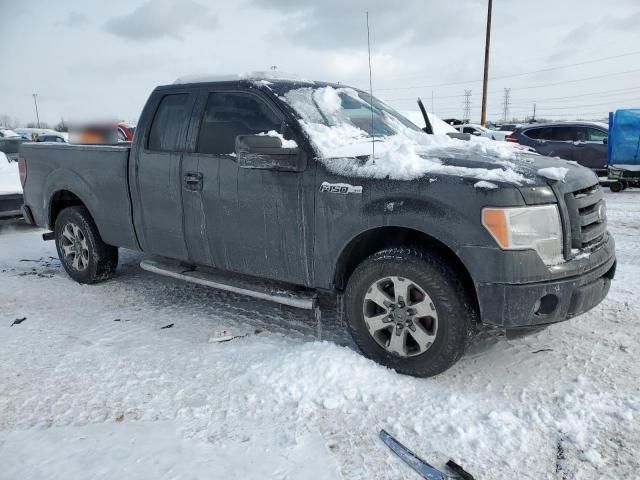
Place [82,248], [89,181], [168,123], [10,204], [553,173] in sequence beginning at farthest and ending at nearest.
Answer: [10,204], [82,248], [89,181], [168,123], [553,173]

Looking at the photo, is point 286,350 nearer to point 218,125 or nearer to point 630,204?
point 218,125

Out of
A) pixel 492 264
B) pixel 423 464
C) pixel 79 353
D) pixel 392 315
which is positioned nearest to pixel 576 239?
pixel 492 264

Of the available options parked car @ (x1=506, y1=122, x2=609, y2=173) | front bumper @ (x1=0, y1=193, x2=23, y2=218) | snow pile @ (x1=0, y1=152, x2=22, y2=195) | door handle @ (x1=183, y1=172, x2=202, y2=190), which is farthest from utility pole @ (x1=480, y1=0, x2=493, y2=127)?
door handle @ (x1=183, y1=172, x2=202, y2=190)

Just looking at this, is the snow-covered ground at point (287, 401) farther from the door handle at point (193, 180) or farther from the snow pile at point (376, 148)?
the snow pile at point (376, 148)

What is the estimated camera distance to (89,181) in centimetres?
509

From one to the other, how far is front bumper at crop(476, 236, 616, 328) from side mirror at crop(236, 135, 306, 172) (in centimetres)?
141

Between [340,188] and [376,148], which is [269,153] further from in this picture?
[376,148]

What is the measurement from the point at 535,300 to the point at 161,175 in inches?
117

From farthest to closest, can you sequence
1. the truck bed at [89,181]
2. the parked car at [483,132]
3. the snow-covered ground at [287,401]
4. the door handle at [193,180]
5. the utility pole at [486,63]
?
the utility pole at [486,63] < the parked car at [483,132] < the truck bed at [89,181] < the door handle at [193,180] < the snow-covered ground at [287,401]

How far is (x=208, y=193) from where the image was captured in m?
4.07

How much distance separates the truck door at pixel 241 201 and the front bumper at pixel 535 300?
1.22 meters

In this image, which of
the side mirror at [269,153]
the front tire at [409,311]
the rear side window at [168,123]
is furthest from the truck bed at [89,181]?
the front tire at [409,311]

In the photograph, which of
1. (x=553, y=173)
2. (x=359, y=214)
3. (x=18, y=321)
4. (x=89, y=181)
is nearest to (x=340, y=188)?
(x=359, y=214)

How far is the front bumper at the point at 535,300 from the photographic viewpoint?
2.93 m
